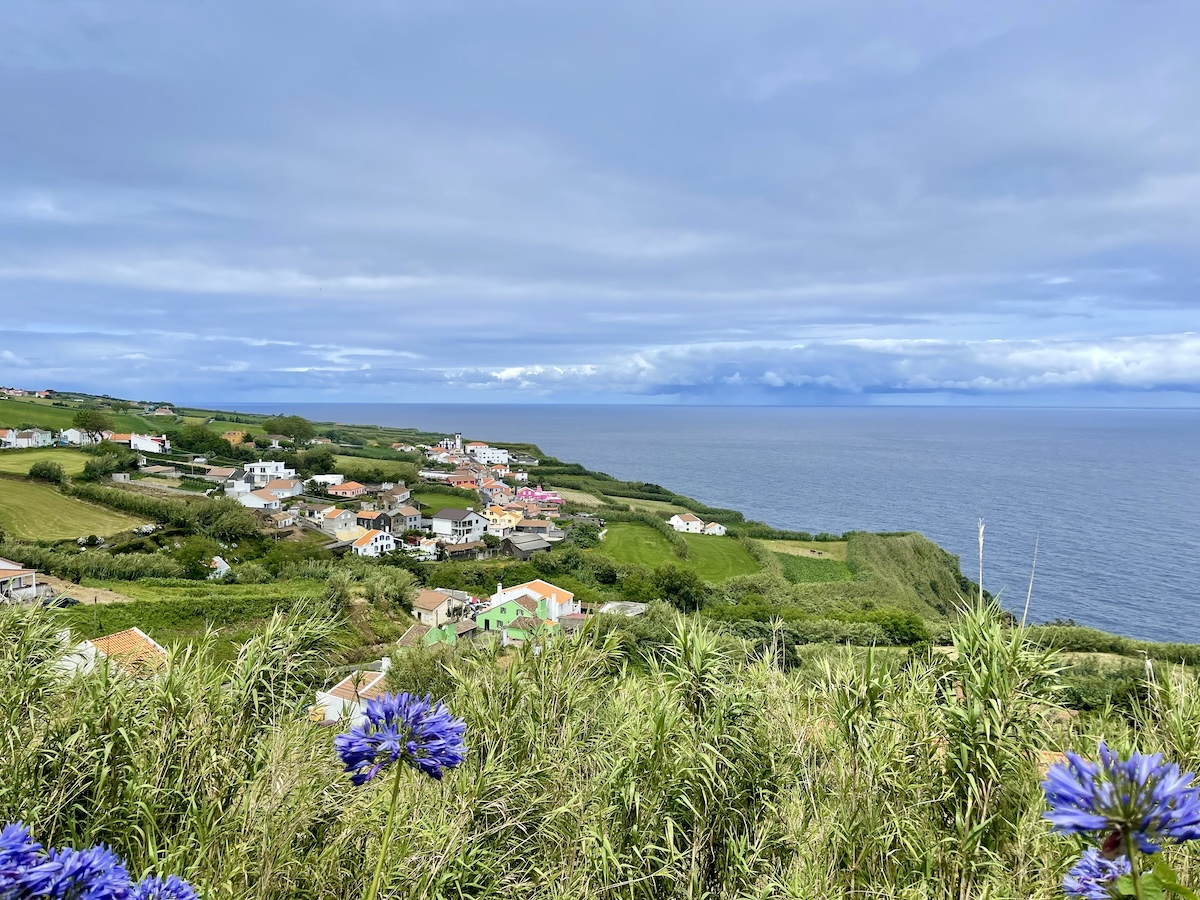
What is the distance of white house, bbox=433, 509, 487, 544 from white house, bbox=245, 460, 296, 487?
54.2ft

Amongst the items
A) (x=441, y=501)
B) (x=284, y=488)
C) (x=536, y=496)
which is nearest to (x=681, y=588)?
(x=536, y=496)

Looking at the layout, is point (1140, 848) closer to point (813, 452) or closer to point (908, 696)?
point (908, 696)

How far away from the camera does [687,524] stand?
4716cm

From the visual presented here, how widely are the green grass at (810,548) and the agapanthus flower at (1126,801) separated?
38913 millimetres

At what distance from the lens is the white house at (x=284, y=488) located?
162 feet

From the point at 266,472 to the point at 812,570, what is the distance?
43912 mm

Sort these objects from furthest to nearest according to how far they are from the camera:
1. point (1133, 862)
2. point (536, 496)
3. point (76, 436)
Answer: point (536, 496)
point (76, 436)
point (1133, 862)

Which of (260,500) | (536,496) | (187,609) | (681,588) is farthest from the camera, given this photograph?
(536,496)

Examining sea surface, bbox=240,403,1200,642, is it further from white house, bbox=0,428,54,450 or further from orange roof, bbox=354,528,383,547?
white house, bbox=0,428,54,450

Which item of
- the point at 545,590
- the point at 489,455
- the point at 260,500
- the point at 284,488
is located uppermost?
the point at 489,455

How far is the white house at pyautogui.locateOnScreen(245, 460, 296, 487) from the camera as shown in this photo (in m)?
51.6

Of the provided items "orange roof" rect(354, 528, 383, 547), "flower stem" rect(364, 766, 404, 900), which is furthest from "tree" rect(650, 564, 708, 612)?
"flower stem" rect(364, 766, 404, 900)

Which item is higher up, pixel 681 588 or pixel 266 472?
pixel 266 472

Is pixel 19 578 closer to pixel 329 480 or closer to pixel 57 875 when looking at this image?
pixel 57 875
